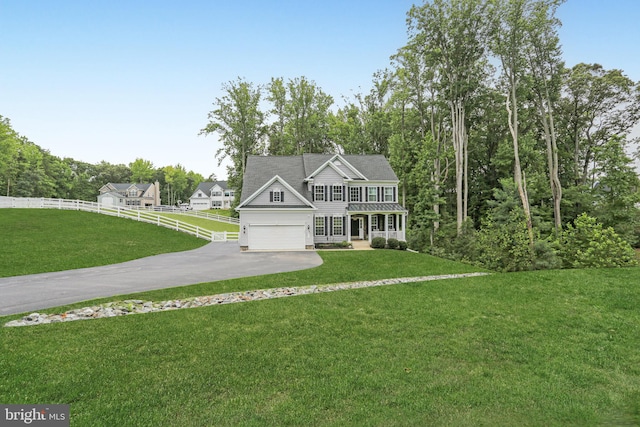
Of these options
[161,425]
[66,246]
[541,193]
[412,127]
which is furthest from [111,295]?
[412,127]

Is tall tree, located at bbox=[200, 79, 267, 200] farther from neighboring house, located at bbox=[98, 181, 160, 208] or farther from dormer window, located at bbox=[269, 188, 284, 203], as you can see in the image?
neighboring house, located at bbox=[98, 181, 160, 208]

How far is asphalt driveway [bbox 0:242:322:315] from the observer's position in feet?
31.4

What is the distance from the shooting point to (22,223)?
2452 cm

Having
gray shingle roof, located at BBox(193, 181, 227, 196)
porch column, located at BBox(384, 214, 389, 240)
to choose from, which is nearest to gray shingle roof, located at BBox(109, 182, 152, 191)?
gray shingle roof, located at BBox(193, 181, 227, 196)

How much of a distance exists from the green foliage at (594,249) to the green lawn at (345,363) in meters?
8.56

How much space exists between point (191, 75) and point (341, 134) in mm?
21129

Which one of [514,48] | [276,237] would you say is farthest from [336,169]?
[514,48]

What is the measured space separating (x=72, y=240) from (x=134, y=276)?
12.4 m

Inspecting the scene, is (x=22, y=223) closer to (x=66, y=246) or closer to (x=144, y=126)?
(x=66, y=246)

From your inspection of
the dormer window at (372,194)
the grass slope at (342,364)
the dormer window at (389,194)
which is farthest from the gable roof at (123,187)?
the grass slope at (342,364)

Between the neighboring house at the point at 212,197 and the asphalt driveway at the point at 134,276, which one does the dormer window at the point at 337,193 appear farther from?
the neighboring house at the point at 212,197

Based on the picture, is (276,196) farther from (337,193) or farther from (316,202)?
(337,193)

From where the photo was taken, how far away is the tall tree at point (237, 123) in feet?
129

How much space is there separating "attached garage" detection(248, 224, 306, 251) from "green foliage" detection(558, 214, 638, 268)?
1703 centimetres
